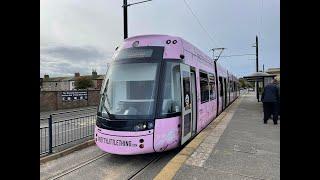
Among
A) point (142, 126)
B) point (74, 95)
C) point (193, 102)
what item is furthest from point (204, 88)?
point (74, 95)

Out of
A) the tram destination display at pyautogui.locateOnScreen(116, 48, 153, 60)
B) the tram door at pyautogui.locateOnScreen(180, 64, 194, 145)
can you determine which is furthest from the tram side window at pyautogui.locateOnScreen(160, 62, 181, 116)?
the tram destination display at pyautogui.locateOnScreen(116, 48, 153, 60)

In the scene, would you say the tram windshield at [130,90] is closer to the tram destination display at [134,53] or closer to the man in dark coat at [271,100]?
the tram destination display at [134,53]

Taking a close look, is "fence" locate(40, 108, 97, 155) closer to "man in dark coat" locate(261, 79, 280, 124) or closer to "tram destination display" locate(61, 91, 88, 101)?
"man in dark coat" locate(261, 79, 280, 124)

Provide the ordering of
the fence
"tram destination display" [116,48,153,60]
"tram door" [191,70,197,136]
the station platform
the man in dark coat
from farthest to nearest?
the man in dark coat < the fence < "tram door" [191,70,197,136] < "tram destination display" [116,48,153,60] < the station platform

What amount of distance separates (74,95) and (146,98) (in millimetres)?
22966

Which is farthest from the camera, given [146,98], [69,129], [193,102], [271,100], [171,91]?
[271,100]

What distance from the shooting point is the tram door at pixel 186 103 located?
6.61 m

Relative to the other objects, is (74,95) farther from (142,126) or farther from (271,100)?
(142,126)

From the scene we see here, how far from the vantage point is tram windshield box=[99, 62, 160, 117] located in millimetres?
6051

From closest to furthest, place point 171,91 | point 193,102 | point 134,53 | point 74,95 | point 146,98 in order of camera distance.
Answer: point 146,98, point 171,91, point 134,53, point 193,102, point 74,95

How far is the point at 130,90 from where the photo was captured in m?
6.35

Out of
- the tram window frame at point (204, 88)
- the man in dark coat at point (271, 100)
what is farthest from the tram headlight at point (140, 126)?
the man in dark coat at point (271, 100)
